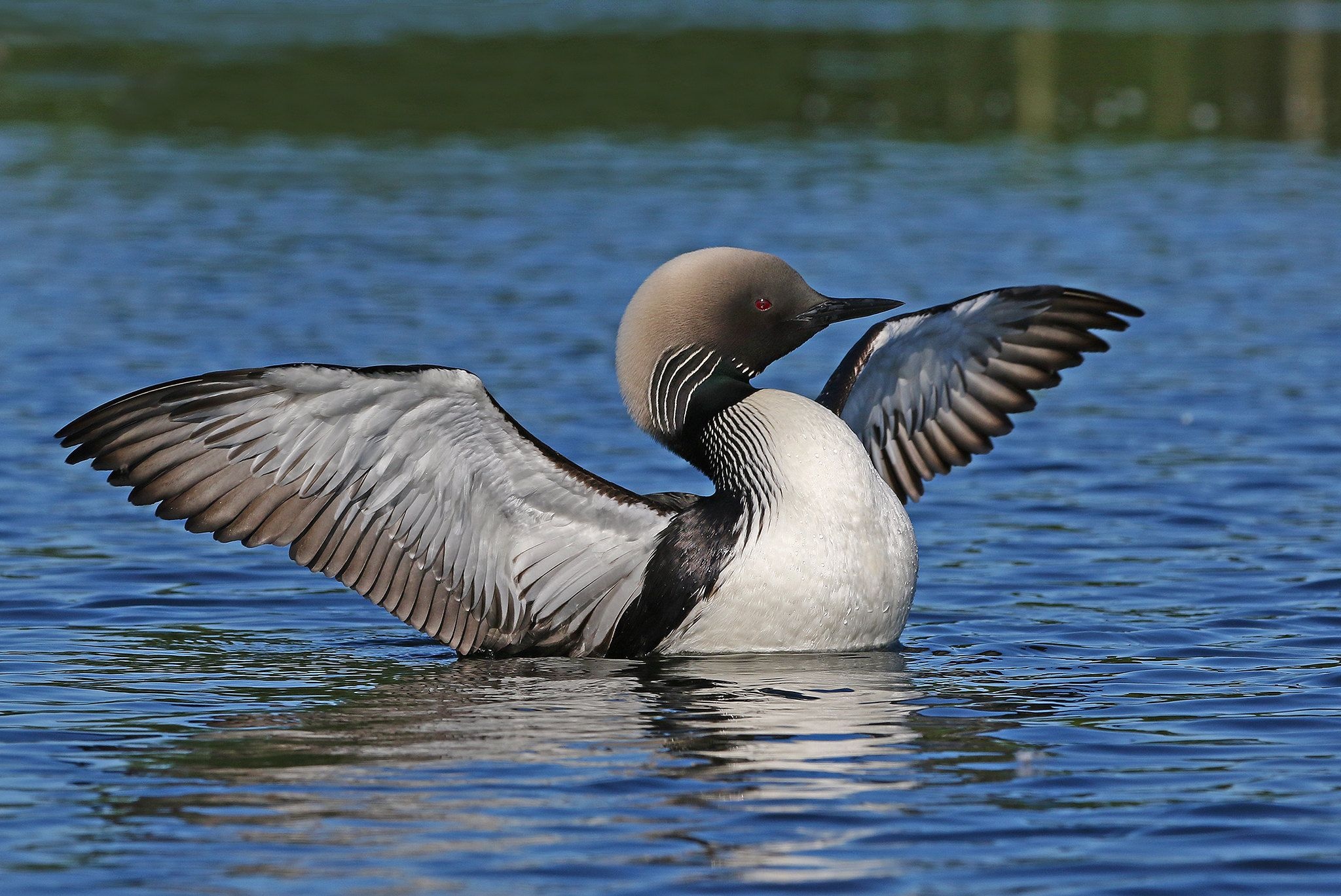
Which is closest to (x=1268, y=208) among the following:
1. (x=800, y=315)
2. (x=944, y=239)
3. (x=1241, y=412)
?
(x=944, y=239)

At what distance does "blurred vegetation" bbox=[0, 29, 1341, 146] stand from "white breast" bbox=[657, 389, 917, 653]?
68.0 ft

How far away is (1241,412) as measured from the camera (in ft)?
38.6

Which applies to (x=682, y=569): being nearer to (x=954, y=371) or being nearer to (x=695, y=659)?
(x=695, y=659)

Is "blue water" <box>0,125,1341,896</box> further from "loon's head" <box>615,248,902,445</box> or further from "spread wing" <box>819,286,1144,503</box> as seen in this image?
"loon's head" <box>615,248,902,445</box>

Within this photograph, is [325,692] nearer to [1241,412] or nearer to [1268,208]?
[1241,412]

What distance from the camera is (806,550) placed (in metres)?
6.80

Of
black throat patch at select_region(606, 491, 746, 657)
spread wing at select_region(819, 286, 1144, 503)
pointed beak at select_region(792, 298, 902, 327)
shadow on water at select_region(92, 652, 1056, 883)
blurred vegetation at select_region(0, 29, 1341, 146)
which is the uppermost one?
blurred vegetation at select_region(0, 29, 1341, 146)

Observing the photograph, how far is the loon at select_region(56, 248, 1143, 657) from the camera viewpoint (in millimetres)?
6746

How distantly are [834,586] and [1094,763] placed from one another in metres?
1.39

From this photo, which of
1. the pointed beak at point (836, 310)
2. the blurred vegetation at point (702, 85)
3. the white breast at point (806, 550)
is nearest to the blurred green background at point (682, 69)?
the blurred vegetation at point (702, 85)

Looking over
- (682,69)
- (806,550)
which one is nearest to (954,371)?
(806,550)

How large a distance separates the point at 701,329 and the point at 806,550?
92 cm

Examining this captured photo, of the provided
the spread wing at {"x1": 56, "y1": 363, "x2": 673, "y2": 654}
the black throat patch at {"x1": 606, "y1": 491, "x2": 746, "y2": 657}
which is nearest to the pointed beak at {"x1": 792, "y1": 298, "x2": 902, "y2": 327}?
the black throat patch at {"x1": 606, "y1": 491, "x2": 746, "y2": 657}

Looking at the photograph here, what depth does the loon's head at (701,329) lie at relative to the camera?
281 inches
